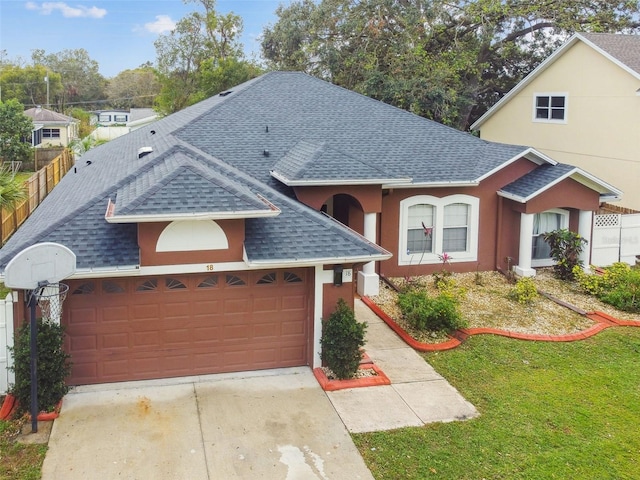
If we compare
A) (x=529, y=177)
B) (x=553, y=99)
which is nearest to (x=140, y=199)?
(x=529, y=177)

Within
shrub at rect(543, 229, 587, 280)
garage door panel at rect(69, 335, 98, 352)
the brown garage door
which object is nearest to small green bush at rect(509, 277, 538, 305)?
shrub at rect(543, 229, 587, 280)

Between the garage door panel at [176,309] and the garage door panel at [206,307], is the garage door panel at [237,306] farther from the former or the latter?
the garage door panel at [176,309]

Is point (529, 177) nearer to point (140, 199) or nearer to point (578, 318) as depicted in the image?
point (578, 318)

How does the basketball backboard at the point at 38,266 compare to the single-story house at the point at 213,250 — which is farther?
the single-story house at the point at 213,250

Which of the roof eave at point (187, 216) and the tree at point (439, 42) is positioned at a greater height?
the tree at point (439, 42)

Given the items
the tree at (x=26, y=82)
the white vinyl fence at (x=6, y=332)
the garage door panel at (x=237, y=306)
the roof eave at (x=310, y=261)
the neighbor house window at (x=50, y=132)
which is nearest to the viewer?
the white vinyl fence at (x=6, y=332)

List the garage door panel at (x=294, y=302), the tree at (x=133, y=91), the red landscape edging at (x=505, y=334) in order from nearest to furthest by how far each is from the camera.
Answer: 1. the garage door panel at (x=294, y=302)
2. the red landscape edging at (x=505, y=334)
3. the tree at (x=133, y=91)

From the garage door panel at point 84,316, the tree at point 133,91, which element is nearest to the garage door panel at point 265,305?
the garage door panel at point 84,316
